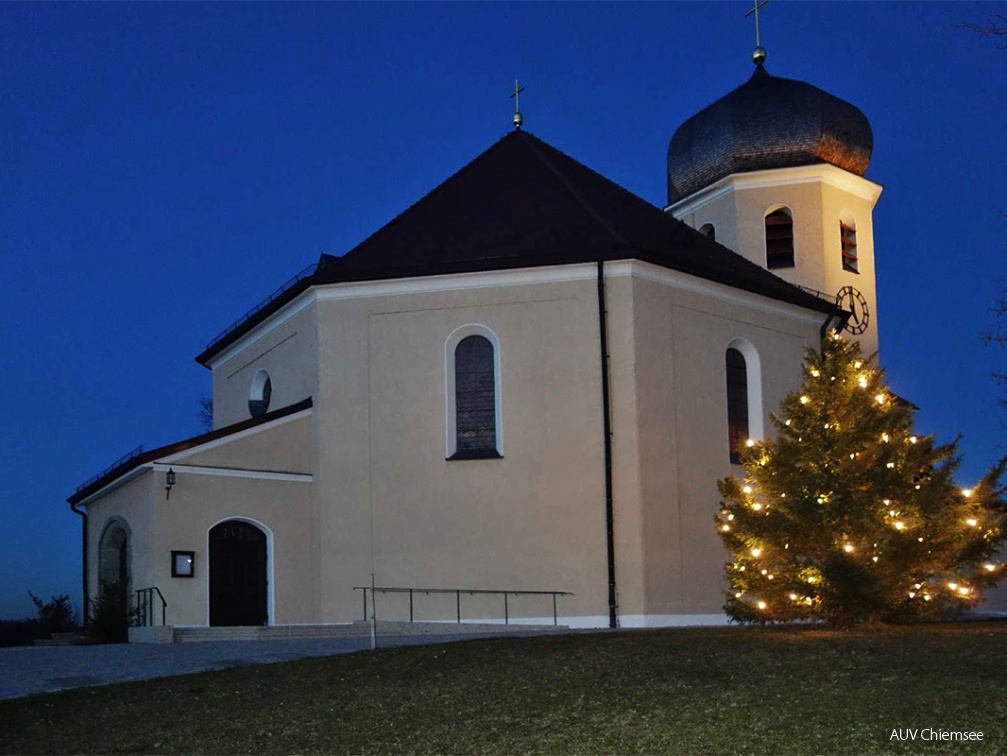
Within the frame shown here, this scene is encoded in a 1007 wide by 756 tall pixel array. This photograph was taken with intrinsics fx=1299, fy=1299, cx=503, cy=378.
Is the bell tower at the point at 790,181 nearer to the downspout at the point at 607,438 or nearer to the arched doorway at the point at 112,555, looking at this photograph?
the downspout at the point at 607,438

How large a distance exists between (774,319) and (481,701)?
17061mm

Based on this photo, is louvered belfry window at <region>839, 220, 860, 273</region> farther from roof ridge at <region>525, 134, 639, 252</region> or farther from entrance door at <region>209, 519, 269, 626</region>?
entrance door at <region>209, 519, 269, 626</region>

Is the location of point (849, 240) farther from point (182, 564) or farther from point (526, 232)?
point (182, 564)

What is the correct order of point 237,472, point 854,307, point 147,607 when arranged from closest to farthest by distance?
1. point 147,607
2. point 237,472
3. point 854,307

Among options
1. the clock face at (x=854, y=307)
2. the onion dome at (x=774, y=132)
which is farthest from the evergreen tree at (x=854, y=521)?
the onion dome at (x=774, y=132)

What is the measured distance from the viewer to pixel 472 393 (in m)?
25.1

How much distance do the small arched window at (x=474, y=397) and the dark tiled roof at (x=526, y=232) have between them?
156cm

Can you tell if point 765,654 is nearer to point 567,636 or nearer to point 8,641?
point 567,636

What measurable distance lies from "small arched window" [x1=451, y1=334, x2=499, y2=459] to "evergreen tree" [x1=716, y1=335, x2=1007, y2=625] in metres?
7.03

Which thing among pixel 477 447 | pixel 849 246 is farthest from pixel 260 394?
pixel 849 246

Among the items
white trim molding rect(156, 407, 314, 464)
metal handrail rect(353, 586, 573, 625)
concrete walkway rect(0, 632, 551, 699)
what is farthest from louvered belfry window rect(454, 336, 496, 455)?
concrete walkway rect(0, 632, 551, 699)

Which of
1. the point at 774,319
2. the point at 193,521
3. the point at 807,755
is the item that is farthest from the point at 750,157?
the point at 807,755

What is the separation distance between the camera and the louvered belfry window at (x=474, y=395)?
24.9 m

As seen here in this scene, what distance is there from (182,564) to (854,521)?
12.3 meters
